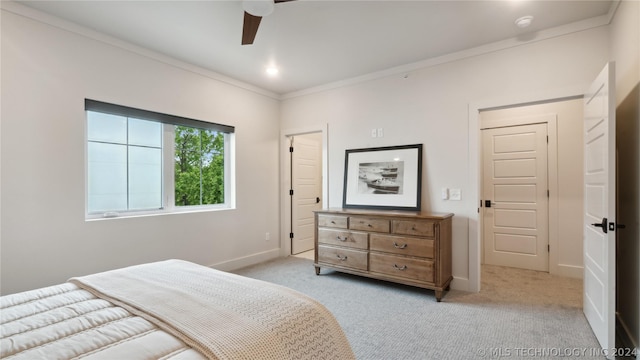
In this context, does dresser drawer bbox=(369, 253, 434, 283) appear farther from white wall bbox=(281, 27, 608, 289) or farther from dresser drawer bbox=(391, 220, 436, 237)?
white wall bbox=(281, 27, 608, 289)

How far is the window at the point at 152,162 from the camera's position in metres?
3.00

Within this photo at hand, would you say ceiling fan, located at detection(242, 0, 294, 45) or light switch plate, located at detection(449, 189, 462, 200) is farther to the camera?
light switch plate, located at detection(449, 189, 462, 200)

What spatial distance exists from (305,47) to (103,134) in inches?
89.6

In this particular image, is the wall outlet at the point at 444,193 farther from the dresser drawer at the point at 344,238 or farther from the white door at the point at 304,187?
the white door at the point at 304,187

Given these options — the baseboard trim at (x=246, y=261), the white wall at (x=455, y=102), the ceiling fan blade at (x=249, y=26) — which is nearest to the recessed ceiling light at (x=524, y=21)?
the white wall at (x=455, y=102)

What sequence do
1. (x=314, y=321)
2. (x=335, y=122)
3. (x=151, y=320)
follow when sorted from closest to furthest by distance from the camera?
(x=151, y=320) < (x=314, y=321) < (x=335, y=122)

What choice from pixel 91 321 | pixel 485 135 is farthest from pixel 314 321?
pixel 485 135

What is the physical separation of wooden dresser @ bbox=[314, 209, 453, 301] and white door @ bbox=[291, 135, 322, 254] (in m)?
1.20

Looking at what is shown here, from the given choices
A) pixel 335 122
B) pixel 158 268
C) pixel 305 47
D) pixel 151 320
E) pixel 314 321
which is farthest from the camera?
pixel 335 122

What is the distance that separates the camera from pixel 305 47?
10.5ft

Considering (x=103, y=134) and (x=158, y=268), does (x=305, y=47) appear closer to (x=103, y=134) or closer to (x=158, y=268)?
(x=103, y=134)

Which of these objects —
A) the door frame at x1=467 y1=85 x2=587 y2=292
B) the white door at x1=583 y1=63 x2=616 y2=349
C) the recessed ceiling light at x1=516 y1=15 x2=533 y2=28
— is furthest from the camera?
the door frame at x1=467 y1=85 x2=587 y2=292

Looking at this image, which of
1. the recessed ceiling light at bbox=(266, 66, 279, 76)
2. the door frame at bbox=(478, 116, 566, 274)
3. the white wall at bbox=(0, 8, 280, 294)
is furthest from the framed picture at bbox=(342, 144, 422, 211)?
the white wall at bbox=(0, 8, 280, 294)

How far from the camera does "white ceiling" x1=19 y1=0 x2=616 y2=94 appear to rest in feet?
8.10
